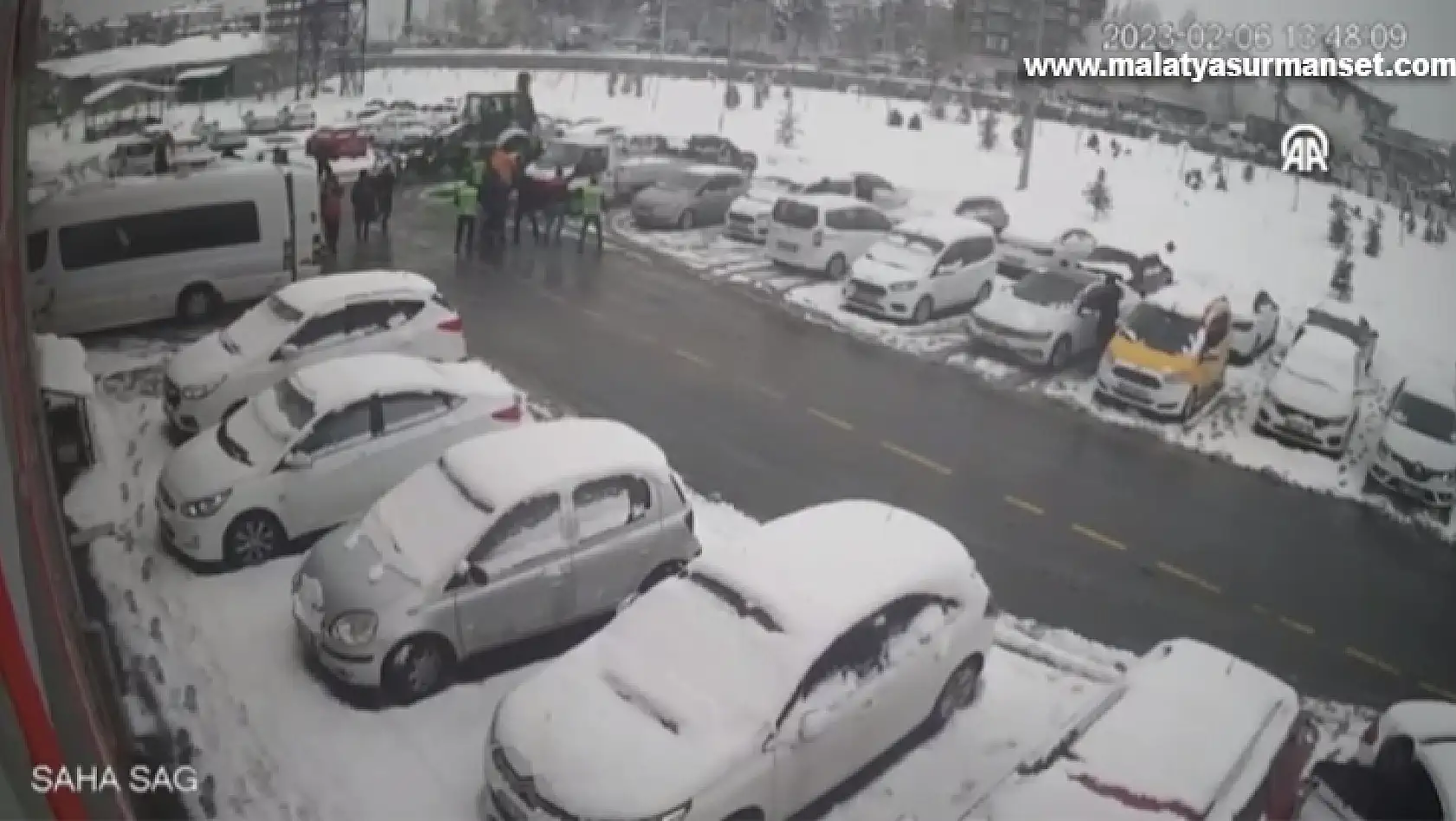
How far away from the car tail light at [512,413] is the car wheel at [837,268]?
0.82 meters

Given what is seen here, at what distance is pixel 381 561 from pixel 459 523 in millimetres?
184

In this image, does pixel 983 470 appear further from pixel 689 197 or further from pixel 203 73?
pixel 203 73

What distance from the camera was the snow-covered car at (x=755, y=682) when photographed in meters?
2.54

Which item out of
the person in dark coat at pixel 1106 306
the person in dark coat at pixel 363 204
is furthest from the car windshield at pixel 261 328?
the person in dark coat at pixel 1106 306

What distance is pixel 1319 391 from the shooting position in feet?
9.20

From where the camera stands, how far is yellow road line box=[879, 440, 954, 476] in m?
2.95

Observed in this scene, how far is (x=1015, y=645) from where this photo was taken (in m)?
2.82

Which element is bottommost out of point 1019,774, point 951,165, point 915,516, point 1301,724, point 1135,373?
point 1019,774

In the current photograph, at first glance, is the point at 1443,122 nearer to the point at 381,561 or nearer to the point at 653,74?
the point at 653,74

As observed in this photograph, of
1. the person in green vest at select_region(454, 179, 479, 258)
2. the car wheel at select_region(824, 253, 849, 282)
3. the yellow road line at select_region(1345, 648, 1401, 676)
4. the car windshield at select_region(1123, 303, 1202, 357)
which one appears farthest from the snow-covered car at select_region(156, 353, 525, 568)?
the yellow road line at select_region(1345, 648, 1401, 676)

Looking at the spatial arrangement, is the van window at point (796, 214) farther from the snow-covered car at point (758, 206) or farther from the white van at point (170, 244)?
the white van at point (170, 244)

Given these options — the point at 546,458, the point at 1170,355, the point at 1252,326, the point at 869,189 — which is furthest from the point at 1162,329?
the point at 546,458

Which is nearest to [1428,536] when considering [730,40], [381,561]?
[730,40]

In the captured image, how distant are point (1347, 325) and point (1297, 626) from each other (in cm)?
66
